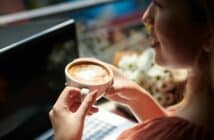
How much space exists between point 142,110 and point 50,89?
0.26m

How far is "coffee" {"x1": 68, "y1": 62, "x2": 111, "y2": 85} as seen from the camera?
3.02 ft

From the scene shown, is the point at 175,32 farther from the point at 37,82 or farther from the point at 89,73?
the point at 37,82

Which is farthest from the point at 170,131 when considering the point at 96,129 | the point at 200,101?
the point at 96,129

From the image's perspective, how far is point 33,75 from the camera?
1.10m

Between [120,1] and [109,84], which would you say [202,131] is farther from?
[120,1]

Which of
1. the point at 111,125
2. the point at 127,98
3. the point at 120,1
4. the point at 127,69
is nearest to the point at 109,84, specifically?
the point at 127,98

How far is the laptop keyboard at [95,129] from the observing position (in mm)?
1125

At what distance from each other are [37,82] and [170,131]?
42 cm

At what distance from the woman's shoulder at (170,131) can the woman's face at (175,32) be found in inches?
4.5

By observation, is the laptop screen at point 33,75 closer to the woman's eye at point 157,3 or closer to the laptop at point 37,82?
the laptop at point 37,82

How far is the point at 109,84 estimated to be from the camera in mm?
934

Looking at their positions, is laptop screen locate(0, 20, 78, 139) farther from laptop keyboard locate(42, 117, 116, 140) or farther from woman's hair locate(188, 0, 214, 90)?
woman's hair locate(188, 0, 214, 90)

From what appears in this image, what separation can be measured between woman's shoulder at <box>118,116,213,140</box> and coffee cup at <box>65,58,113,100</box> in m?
0.12

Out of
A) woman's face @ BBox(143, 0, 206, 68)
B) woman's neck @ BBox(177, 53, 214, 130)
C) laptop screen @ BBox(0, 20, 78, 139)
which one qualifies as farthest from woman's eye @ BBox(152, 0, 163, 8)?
laptop screen @ BBox(0, 20, 78, 139)
